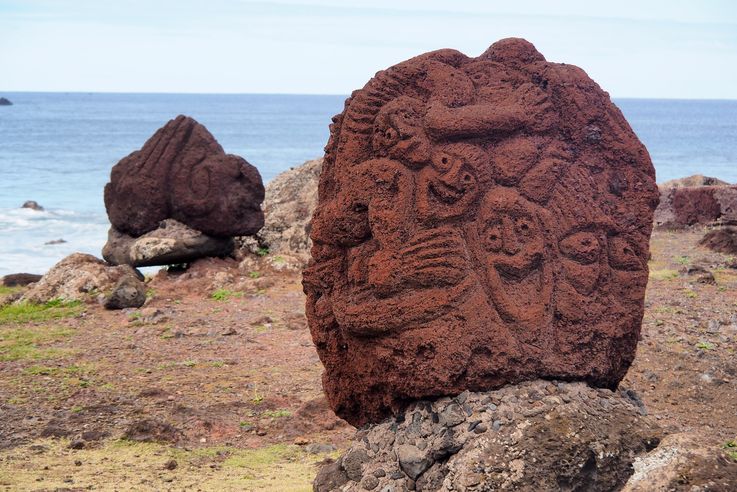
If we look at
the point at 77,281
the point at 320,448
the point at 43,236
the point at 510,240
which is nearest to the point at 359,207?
the point at 510,240

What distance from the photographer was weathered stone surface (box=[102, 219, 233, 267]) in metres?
13.6

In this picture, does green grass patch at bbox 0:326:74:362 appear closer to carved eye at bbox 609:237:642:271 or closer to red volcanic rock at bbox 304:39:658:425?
red volcanic rock at bbox 304:39:658:425

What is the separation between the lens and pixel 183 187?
13.9m

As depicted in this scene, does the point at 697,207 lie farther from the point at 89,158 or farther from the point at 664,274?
the point at 89,158

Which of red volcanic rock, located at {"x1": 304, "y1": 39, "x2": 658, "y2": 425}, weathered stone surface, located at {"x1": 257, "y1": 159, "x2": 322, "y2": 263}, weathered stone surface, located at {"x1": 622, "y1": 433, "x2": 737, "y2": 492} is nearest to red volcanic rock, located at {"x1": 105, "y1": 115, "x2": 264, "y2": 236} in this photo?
weathered stone surface, located at {"x1": 257, "y1": 159, "x2": 322, "y2": 263}

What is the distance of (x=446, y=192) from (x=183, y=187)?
9.07m

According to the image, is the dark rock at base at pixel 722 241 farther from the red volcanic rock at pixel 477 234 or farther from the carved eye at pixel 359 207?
the carved eye at pixel 359 207

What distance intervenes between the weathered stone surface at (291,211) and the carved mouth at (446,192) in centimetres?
916

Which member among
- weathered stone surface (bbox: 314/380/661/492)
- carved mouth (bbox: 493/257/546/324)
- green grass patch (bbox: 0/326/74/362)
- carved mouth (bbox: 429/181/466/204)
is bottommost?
green grass patch (bbox: 0/326/74/362)

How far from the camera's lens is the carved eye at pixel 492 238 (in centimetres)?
543

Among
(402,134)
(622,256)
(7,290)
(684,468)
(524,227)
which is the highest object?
(402,134)

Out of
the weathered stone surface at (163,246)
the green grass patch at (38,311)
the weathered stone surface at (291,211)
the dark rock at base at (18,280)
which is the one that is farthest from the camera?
the weathered stone surface at (291,211)

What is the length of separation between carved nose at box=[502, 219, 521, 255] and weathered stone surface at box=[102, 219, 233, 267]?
896 centimetres

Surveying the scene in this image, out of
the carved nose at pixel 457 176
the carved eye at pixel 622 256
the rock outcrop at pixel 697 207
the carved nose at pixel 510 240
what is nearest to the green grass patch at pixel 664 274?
the rock outcrop at pixel 697 207
